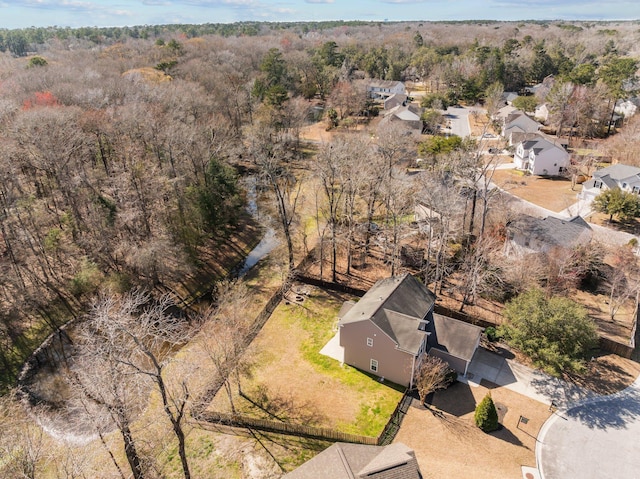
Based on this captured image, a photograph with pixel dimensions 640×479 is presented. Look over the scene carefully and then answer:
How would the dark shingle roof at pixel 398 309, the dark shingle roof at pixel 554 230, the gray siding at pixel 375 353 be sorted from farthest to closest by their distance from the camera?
the dark shingle roof at pixel 554 230 → the gray siding at pixel 375 353 → the dark shingle roof at pixel 398 309

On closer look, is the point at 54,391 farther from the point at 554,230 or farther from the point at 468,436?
the point at 554,230

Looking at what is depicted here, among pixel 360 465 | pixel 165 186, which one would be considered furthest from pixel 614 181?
pixel 165 186

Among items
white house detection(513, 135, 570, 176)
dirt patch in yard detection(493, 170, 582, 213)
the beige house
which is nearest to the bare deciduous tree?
the beige house

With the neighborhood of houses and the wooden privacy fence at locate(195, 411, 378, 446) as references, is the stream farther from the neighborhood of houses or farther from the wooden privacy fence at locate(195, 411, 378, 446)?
the neighborhood of houses

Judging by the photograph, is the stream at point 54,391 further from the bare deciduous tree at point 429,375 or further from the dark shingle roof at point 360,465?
the bare deciduous tree at point 429,375

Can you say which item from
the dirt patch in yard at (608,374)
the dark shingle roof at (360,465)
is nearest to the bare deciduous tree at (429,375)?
the dark shingle roof at (360,465)

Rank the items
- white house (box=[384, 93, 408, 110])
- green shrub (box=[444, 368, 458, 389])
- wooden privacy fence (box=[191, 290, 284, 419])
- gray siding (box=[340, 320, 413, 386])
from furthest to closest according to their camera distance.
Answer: white house (box=[384, 93, 408, 110]) < green shrub (box=[444, 368, 458, 389]) < gray siding (box=[340, 320, 413, 386]) < wooden privacy fence (box=[191, 290, 284, 419])
